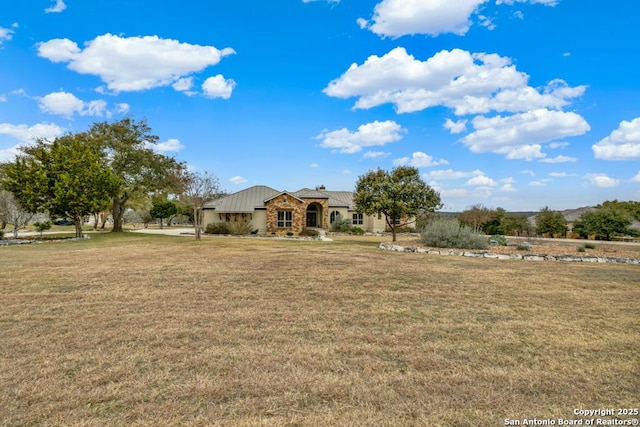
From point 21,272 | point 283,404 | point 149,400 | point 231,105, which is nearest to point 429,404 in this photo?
point 283,404

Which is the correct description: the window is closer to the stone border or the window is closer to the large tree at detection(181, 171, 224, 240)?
the large tree at detection(181, 171, 224, 240)

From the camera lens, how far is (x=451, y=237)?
15.7m

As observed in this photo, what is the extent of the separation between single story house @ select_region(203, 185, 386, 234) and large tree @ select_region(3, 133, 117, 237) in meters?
9.78

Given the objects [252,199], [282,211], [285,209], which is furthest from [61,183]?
[285,209]

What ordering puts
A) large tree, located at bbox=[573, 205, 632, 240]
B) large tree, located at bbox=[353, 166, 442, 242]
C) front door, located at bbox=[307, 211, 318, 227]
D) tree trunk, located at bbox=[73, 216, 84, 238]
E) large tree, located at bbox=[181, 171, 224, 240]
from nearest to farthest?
large tree, located at bbox=[353, 166, 442, 242] < tree trunk, located at bbox=[73, 216, 84, 238] < large tree, located at bbox=[181, 171, 224, 240] < large tree, located at bbox=[573, 205, 632, 240] < front door, located at bbox=[307, 211, 318, 227]

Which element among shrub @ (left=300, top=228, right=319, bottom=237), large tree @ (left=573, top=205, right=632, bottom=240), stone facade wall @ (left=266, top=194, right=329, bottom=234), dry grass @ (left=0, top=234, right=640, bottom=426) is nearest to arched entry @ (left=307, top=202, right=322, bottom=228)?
stone facade wall @ (left=266, top=194, right=329, bottom=234)

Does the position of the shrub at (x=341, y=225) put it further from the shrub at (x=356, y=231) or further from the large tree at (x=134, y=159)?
the large tree at (x=134, y=159)

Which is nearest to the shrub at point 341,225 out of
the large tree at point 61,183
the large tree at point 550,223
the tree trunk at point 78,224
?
the large tree at point 550,223

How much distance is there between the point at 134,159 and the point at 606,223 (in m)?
40.4

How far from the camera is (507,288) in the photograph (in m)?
7.48

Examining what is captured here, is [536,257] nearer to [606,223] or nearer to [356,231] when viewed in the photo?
[356,231]

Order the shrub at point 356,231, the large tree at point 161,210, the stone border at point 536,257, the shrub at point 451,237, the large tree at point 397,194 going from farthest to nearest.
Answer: the large tree at point 161,210, the shrub at point 356,231, the large tree at point 397,194, the shrub at point 451,237, the stone border at point 536,257

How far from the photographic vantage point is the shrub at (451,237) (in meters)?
15.3

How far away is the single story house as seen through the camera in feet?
96.1
